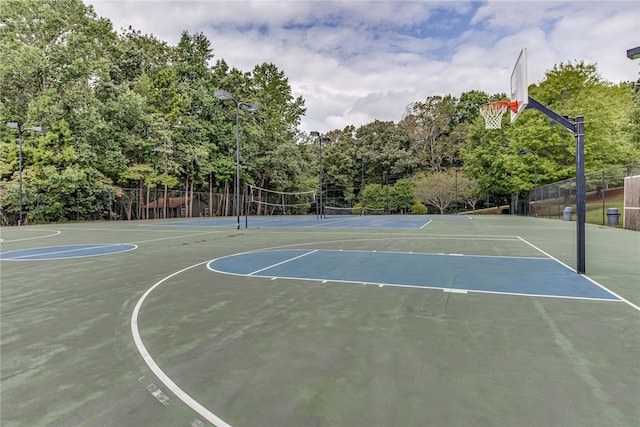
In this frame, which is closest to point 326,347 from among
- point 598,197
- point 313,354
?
point 313,354

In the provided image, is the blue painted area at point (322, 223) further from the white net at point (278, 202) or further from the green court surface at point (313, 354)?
the white net at point (278, 202)

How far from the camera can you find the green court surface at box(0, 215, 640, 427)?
214 centimetres

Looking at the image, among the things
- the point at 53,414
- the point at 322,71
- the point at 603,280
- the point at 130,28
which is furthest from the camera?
the point at 130,28

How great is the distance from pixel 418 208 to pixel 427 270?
39.0 m

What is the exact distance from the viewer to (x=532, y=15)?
13.8 metres

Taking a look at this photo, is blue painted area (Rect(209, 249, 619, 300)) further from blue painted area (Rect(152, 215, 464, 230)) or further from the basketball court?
blue painted area (Rect(152, 215, 464, 230))

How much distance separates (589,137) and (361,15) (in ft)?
64.1

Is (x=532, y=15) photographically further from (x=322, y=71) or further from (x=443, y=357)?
(x=322, y=71)

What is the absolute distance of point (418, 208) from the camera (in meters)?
44.2

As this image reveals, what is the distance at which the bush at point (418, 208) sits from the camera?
4402 centimetres

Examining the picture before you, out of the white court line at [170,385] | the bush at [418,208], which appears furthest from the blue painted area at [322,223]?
the bush at [418,208]

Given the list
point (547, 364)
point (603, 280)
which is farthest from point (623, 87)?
point (547, 364)

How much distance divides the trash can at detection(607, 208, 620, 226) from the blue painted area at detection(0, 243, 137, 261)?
20.3 metres

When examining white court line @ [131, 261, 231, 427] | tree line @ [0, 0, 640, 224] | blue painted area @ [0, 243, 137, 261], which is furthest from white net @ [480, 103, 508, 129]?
blue painted area @ [0, 243, 137, 261]
